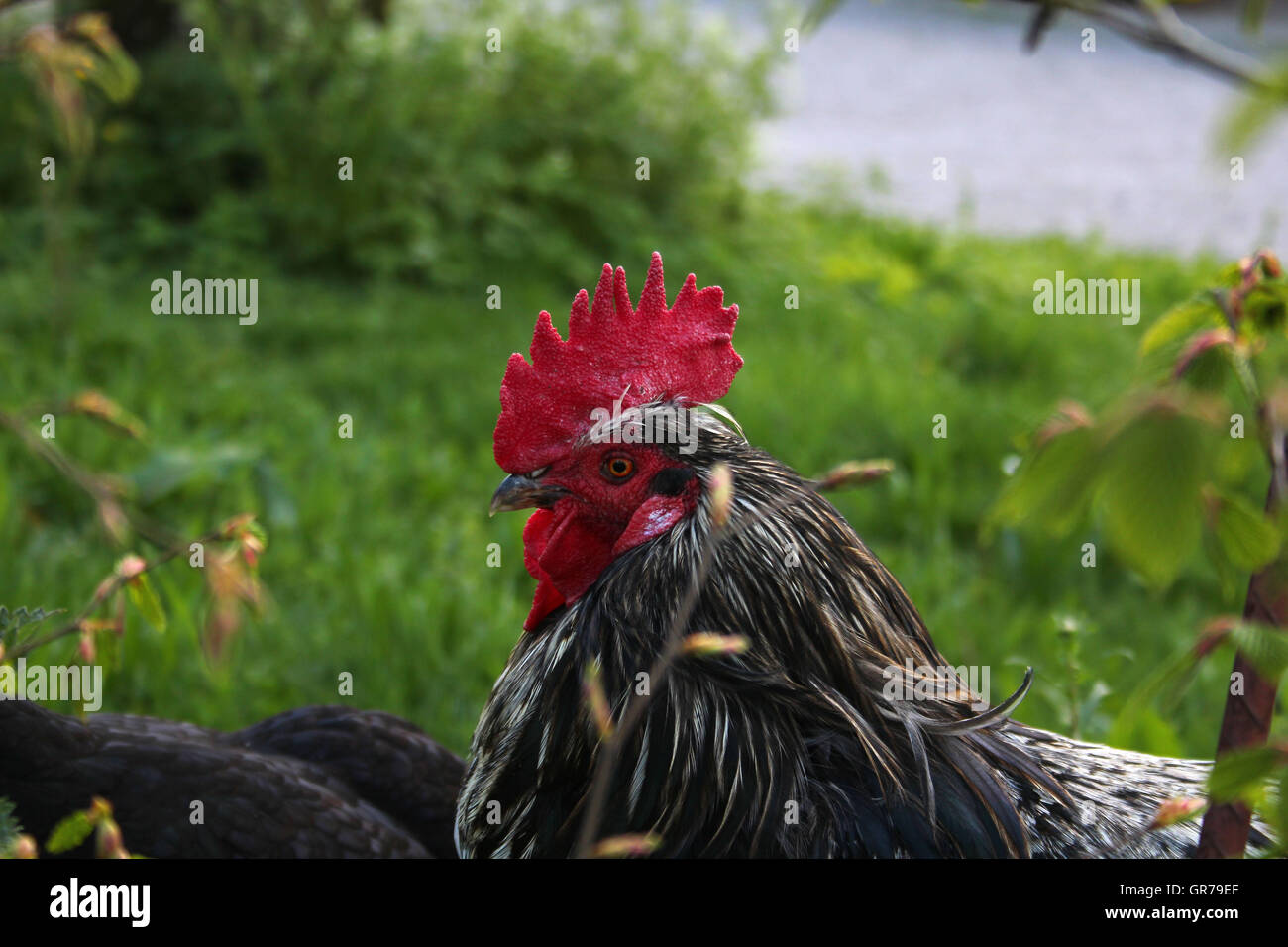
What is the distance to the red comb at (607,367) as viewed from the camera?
2.24 meters

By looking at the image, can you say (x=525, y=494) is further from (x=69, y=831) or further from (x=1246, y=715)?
(x=1246, y=715)

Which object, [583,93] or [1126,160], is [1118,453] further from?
[1126,160]

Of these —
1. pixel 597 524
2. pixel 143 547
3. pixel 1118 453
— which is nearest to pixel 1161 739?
pixel 597 524

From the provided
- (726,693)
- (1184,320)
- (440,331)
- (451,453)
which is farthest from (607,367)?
(440,331)

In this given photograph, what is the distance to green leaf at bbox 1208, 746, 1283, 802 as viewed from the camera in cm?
125

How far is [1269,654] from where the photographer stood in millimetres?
1202

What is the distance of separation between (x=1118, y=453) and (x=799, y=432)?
446 cm

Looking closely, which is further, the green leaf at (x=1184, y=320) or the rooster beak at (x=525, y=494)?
the rooster beak at (x=525, y=494)

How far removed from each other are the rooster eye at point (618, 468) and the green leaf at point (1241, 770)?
1.09m
